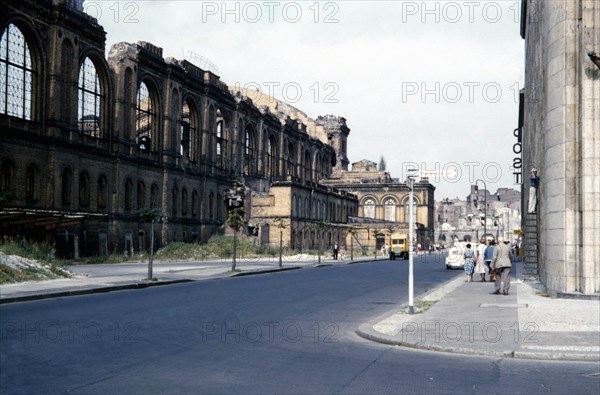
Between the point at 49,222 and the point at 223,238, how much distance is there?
28448mm

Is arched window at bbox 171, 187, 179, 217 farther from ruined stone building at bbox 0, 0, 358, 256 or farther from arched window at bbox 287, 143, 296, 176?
arched window at bbox 287, 143, 296, 176

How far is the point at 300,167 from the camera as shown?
4092 inches

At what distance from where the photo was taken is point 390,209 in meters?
128

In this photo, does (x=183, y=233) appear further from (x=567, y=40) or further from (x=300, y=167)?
(x=567, y=40)

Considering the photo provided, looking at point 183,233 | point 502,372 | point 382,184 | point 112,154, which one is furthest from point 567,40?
point 382,184

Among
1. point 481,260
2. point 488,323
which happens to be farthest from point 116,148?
point 488,323

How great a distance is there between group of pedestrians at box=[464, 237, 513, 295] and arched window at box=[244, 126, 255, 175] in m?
52.2

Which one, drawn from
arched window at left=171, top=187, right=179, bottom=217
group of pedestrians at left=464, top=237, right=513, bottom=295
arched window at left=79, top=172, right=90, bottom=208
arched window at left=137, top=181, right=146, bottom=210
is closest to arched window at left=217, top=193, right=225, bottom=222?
arched window at left=171, top=187, right=179, bottom=217

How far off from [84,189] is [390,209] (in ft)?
271

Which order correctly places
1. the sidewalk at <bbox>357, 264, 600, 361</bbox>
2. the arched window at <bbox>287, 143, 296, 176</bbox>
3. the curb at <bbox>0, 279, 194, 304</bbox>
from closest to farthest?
the sidewalk at <bbox>357, 264, 600, 361</bbox> → the curb at <bbox>0, 279, 194, 304</bbox> → the arched window at <bbox>287, 143, 296, 176</bbox>

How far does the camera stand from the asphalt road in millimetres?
8195

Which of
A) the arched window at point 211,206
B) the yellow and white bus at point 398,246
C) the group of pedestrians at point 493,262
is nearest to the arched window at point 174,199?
the arched window at point 211,206

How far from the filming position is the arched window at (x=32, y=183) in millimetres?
45750

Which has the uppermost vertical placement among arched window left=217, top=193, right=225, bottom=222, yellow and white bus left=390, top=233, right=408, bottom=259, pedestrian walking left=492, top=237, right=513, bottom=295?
arched window left=217, top=193, right=225, bottom=222
